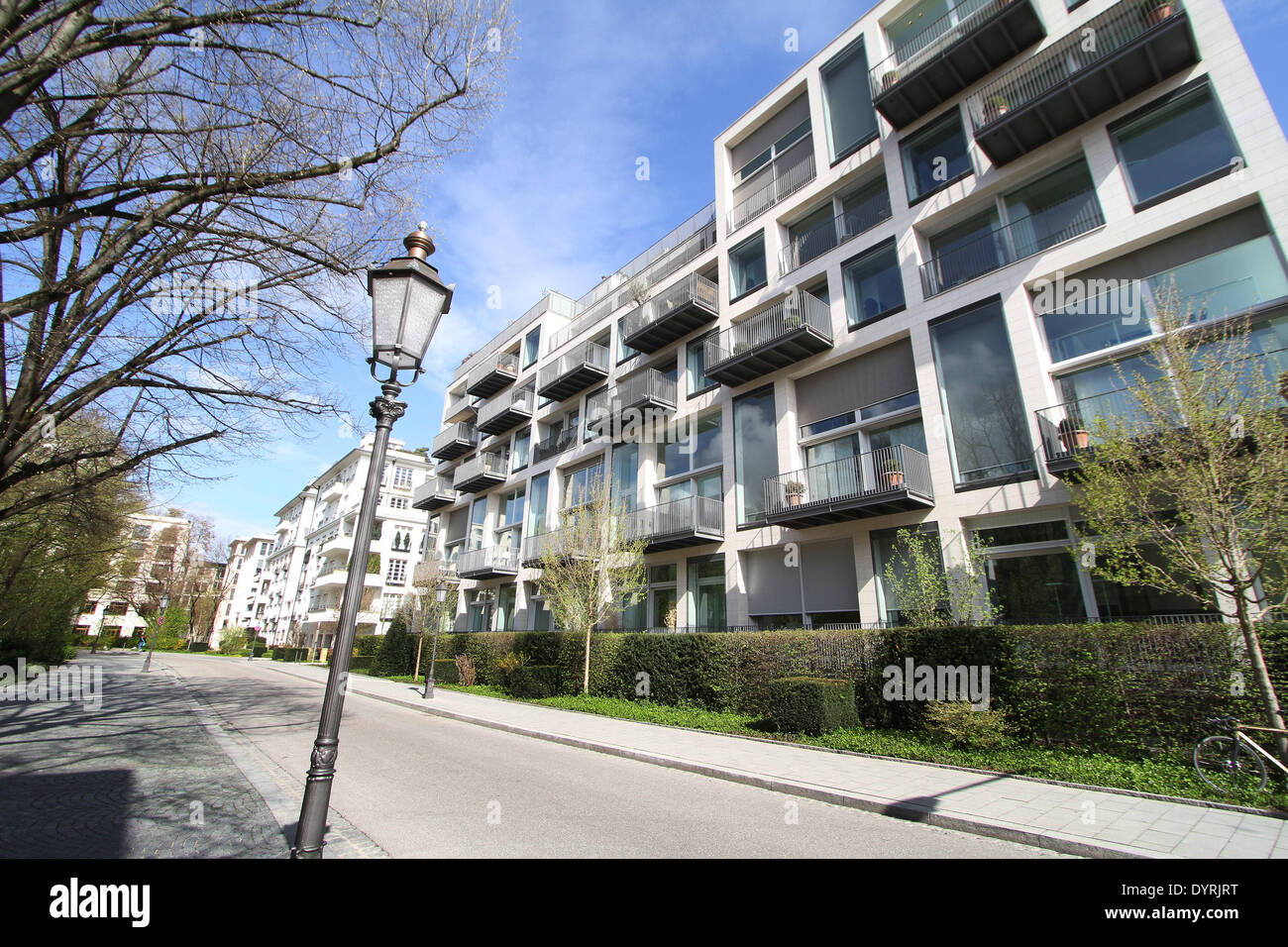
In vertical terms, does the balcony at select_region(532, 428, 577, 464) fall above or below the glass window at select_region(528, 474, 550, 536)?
above

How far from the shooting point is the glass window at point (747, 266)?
19484mm

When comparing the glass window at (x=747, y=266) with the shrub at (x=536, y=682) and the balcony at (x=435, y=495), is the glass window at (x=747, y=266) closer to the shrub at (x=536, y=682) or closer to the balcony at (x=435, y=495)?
the shrub at (x=536, y=682)

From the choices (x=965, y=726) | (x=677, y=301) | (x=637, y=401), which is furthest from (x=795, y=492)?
(x=677, y=301)

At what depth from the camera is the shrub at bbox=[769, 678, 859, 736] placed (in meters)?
10.5

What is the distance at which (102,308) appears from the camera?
6.61 metres

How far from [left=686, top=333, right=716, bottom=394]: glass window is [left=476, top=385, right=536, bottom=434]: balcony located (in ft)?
36.6

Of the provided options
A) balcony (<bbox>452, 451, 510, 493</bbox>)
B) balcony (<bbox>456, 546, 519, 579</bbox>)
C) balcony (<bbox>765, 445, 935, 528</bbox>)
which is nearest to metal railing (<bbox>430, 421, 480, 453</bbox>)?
balcony (<bbox>452, 451, 510, 493</bbox>)

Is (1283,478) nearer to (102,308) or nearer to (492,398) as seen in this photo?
(102,308)

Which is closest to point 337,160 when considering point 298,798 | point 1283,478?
point 298,798

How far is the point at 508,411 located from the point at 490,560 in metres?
7.54

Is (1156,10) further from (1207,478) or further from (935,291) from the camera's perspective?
(1207,478)

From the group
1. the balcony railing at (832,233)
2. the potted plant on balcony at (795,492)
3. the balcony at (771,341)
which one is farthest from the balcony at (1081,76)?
the potted plant on balcony at (795,492)

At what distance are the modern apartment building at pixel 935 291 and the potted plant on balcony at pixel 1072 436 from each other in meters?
0.08

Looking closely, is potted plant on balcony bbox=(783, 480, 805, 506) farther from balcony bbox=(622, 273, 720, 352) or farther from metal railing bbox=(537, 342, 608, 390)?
metal railing bbox=(537, 342, 608, 390)
